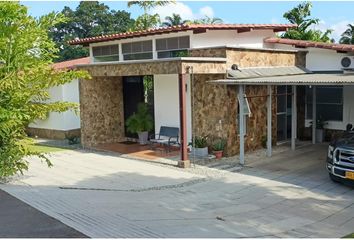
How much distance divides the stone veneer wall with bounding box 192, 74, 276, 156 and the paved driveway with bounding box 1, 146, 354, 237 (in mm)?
1232

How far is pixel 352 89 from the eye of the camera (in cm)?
1633

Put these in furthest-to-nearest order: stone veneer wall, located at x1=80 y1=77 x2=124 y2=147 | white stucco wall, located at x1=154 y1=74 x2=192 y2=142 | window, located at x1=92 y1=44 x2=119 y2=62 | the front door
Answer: window, located at x1=92 y1=44 x2=119 y2=62
the front door
stone veneer wall, located at x1=80 y1=77 x2=124 y2=147
white stucco wall, located at x1=154 y1=74 x2=192 y2=142

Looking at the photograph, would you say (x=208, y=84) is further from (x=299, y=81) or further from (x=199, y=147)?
(x=299, y=81)

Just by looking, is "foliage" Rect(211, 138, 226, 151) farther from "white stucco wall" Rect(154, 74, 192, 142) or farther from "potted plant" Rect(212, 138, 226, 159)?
"white stucco wall" Rect(154, 74, 192, 142)

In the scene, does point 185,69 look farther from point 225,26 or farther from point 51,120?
point 51,120

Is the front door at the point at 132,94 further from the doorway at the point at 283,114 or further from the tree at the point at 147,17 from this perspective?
the tree at the point at 147,17

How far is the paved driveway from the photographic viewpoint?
24.9 ft

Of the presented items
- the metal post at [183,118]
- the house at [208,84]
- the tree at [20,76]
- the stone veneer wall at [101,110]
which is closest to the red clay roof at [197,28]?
the house at [208,84]

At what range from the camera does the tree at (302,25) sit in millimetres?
24172

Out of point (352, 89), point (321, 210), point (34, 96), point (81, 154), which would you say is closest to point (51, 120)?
point (81, 154)

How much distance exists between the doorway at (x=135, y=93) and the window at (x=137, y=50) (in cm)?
86

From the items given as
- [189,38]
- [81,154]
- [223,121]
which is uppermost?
[189,38]

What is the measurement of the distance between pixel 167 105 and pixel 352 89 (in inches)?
277

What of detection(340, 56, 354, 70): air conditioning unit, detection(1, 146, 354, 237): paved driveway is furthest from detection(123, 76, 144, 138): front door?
detection(340, 56, 354, 70): air conditioning unit
